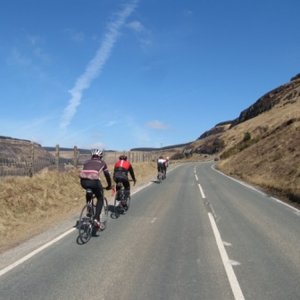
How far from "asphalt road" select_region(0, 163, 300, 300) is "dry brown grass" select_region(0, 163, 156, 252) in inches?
81.4

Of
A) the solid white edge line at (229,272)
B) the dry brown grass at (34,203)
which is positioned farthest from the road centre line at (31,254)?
the solid white edge line at (229,272)

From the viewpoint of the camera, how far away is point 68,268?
8086 mm

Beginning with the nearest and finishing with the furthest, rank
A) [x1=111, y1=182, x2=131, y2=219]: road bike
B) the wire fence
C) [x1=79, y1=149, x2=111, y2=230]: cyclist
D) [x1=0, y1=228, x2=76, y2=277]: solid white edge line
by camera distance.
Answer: [x1=0, y1=228, x2=76, y2=277]: solid white edge line, [x1=79, y1=149, x2=111, y2=230]: cyclist, [x1=111, y1=182, x2=131, y2=219]: road bike, the wire fence

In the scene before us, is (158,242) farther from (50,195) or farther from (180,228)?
(50,195)

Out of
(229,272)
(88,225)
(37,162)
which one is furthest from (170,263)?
(37,162)

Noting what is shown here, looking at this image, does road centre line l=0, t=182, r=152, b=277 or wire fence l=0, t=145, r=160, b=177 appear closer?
road centre line l=0, t=182, r=152, b=277

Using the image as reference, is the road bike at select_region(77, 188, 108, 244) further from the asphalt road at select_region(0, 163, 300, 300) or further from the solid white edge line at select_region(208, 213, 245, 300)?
the solid white edge line at select_region(208, 213, 245, 300)

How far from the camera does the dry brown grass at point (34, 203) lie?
514 inches

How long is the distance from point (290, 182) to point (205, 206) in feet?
34.7

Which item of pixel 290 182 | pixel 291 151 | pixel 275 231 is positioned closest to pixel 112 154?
pixel 291 151

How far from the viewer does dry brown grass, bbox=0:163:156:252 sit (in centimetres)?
1306

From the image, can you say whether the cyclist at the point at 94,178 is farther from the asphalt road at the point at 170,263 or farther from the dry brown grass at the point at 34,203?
the dry brown grass at the point at 34,203

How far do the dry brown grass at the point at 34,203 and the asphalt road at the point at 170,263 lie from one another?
207 centimetres

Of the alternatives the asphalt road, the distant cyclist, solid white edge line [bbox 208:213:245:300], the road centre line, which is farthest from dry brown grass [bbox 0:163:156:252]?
solid white edge line [bbox 208:213:245:300]
